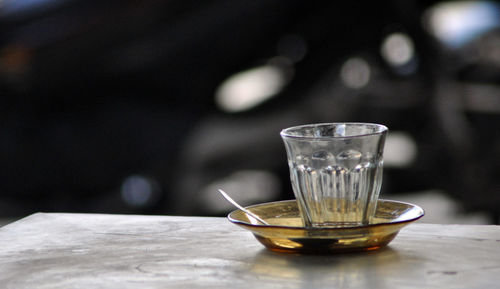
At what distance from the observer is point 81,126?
7.63 feet

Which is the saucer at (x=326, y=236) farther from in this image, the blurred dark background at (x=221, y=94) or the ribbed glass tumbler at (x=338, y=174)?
the blurred dark background at (x=221, y=94)

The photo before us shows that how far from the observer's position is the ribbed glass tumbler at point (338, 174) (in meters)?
0.66

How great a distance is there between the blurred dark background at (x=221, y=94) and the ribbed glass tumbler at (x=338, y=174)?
4.81 ft

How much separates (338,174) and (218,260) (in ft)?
0.42

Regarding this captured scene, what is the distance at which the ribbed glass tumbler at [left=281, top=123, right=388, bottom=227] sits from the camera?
664mm

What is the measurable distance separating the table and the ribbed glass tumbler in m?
0.04

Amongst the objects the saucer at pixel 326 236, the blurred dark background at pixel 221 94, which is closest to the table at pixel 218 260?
the saucer at pixel 326 236

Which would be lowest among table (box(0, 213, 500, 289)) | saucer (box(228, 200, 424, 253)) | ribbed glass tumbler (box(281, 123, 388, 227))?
table (box(0, 213, 500, 289))

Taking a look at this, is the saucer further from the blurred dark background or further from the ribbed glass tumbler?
the blurred dark background

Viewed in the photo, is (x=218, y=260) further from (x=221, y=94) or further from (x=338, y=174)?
(x=221, y=94)

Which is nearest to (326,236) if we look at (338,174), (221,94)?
(338,174)

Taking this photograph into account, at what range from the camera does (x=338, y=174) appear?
0.67 metres

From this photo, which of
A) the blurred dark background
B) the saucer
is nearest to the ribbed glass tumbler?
the saucer

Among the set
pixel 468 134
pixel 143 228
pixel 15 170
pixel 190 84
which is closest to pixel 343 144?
pixel 143 228
